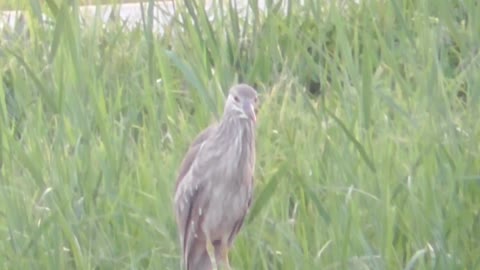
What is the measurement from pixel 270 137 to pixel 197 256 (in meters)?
0.76

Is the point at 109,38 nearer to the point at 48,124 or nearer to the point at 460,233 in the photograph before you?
the point at 48,124

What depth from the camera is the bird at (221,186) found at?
384 centimetres

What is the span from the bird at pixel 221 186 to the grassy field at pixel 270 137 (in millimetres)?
143

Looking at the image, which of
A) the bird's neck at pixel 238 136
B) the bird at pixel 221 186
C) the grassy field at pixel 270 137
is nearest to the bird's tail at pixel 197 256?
the bird at pixel 221 186

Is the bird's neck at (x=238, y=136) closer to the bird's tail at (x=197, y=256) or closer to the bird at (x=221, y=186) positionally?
the bird at (x=221, y=186)

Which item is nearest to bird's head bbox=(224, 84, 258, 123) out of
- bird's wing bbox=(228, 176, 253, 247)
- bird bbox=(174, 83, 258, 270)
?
bird bbox=(174, 83, 258, 270)

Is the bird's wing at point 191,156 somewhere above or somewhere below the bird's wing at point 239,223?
above

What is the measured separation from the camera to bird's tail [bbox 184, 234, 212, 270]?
12.8 feet

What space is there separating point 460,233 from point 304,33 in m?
1.66

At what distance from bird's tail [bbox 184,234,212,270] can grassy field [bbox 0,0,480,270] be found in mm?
125

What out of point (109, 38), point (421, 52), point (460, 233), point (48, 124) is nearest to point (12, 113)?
point (48, 124)

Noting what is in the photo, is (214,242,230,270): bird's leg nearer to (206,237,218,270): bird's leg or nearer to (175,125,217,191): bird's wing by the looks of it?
(206,237,218,270): bird's leg

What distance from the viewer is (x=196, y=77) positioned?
458 cm

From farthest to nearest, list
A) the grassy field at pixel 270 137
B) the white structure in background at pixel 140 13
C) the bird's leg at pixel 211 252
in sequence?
1. the white structure in background at pixel 140 13
2. the grassy field at pixel 270 137
3. the bird's leg at pixel 211 252
